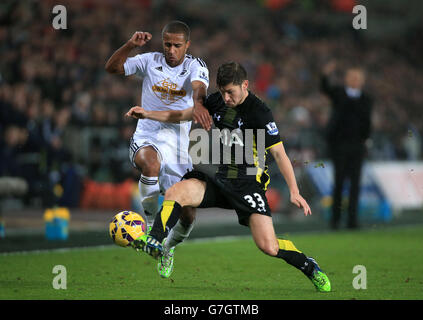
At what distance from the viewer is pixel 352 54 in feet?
92.7

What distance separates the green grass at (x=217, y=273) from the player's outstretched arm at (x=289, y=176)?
772 millimetres

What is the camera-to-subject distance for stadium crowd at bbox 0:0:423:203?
48.2 ft

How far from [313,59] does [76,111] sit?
12777 millimetres

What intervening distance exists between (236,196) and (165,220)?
659 mm

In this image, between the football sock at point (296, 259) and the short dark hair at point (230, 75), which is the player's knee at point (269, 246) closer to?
the football sock at point (296, 259)

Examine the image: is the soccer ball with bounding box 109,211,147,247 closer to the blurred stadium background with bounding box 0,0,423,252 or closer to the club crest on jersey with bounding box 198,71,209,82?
the club crest on jersey with bounding box 198,71,209,82

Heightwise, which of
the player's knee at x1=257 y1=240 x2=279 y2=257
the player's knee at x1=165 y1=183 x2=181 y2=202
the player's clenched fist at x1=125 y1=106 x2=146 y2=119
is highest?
the player's clenched fist at x1=125 y1=106 x2=146 y2=119

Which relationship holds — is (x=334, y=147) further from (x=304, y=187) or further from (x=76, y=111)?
(x=76, y=111)

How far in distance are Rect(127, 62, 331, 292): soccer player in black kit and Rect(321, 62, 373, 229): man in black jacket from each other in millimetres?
6855

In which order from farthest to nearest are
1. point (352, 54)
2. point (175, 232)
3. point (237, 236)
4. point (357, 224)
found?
point (352, 54), point (357, 224), point (237, 236), point (175, 232)

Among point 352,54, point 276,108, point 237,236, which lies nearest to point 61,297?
point 237,236

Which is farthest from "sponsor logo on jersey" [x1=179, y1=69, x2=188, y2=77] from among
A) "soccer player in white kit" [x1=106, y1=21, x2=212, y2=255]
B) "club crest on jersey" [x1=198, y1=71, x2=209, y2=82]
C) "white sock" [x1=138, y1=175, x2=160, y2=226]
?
Answer: "white sock" [x1=138, y1=175, x2=160, y2=226]

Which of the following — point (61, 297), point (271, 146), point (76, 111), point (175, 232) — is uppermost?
point (76, 111)

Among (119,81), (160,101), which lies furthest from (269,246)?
(119,81)
